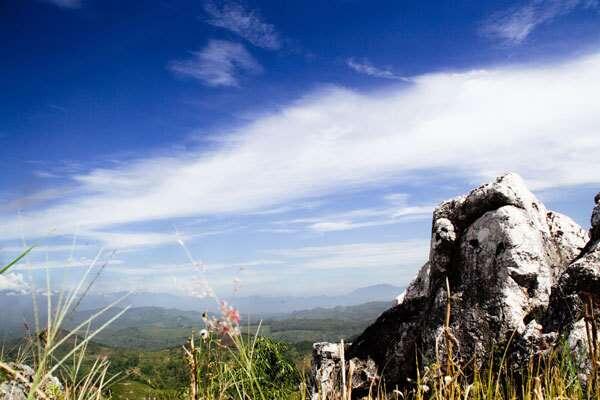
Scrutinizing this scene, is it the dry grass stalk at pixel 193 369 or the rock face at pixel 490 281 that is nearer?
the dry grass stalk at pixel 193 369

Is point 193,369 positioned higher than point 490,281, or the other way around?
point 490,281

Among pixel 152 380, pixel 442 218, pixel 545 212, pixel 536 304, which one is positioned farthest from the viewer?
pixel 442 218

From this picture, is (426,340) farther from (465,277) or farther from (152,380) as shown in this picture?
(152,380)

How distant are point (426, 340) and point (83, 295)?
16.1 metres

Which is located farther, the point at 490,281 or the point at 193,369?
the point at 490,281

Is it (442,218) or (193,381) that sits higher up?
(442,218)

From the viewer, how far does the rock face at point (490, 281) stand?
13.8 m

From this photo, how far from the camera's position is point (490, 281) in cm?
1641

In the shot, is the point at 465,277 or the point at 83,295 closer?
the point at 83,295

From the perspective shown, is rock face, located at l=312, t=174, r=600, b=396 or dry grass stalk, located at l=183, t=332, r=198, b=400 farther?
rock face, located at l=312, t=174, r=600, b=396

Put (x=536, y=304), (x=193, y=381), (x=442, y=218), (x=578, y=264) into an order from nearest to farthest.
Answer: (x=193, y=381) → (x=578, y=264) → (x=536, y=304) → (x=442, y=218)

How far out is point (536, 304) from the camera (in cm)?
1526

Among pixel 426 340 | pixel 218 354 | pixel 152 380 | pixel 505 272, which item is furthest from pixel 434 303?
pixel 218 354

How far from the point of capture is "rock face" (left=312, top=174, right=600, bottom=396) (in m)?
13.8
